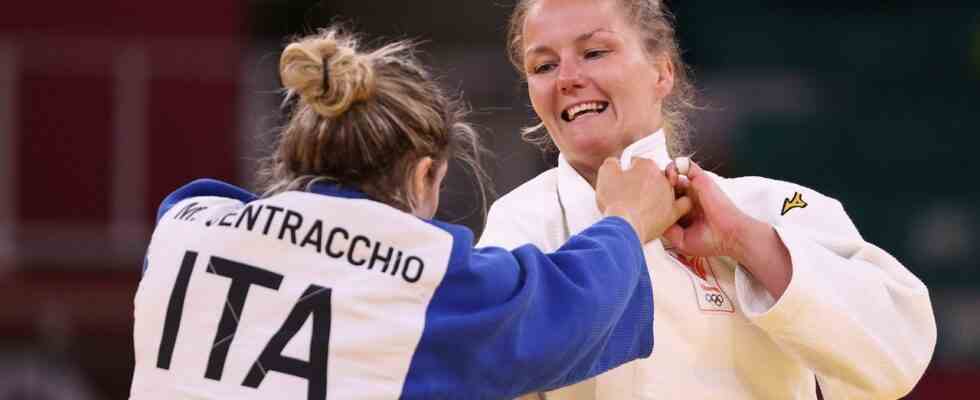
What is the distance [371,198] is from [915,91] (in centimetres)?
777

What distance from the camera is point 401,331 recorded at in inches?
96.7

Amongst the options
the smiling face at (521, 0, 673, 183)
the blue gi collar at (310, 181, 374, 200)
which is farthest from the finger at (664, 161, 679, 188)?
the blue gi collar at (310, 181, 374, 200)

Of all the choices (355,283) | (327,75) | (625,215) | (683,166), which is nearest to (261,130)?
(683,166)

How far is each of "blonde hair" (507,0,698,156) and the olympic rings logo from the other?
489 millimetres

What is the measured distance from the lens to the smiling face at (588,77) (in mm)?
3047

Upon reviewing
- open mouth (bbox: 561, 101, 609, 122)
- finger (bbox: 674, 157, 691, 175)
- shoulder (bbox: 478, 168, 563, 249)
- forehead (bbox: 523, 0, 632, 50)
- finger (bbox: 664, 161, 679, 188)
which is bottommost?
shoulder (bbox: 478, 168, 563, 249)

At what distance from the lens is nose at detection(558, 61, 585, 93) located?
9.93 ft

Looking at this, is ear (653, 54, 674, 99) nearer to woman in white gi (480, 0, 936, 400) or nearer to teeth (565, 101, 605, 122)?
woman in white gi (480, 0, 936, 400)

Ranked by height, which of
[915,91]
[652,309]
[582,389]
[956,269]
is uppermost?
[652,309]

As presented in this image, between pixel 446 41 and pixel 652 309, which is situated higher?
pixel 652 309

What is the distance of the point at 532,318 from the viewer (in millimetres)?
2572

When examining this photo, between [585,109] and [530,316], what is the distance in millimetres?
663

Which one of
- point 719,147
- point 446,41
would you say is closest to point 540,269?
point 719,147

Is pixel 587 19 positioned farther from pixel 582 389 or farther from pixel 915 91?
pixel 915 91
